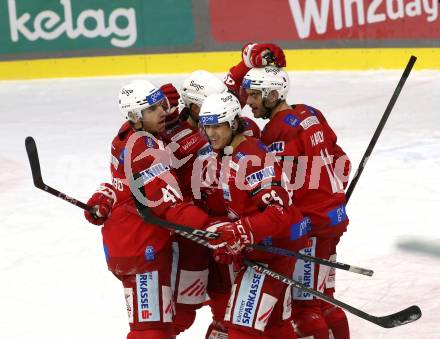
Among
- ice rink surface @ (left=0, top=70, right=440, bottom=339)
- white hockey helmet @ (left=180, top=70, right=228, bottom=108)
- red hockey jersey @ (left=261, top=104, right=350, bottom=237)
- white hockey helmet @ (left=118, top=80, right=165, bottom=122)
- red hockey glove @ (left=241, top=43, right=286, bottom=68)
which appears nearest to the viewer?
white hockey helmet @ (left=118, top=80, right=165, bottom=122)

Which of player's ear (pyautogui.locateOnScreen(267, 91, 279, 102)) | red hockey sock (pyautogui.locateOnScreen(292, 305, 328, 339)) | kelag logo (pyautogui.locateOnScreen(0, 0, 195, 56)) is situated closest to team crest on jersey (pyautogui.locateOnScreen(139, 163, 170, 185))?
player's ear (pyautogui.locateOnScreen(267, 91, 279, 102))

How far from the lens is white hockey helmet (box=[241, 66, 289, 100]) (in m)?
4.59

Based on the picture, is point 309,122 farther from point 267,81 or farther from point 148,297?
point 148,297

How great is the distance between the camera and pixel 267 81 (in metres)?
4.59

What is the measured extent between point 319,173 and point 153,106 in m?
0.87

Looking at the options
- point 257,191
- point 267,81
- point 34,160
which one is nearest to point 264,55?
point 267,81

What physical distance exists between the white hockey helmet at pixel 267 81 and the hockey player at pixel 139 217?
444 millimetres

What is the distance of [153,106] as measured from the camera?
4.37 metres

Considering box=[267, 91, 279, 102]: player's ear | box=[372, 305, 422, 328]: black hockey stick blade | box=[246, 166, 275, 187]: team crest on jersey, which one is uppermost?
box=[267, 91, 279, 102]: player's ear

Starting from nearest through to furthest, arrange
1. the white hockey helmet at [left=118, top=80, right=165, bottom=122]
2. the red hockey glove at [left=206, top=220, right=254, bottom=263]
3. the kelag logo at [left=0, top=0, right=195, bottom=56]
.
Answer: the red hockey glove at [left=206, top=220, right=254, bottom=263], the white hockey helmet at [left=118, top=80, right=165, bottom=122], the kelag logo at [left=0, top=0, right=195, bottom=56]

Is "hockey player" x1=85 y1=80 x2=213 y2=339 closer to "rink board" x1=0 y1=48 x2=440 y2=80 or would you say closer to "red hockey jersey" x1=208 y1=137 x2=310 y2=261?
"red hockey jersey" x1=208 y1=137 x2=310 y2=261

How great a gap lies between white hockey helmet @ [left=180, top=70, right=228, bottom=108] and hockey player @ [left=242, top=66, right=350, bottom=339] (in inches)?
5.5

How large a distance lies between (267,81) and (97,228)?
2.83 metres

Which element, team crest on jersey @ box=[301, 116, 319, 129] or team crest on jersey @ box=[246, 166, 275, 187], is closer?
team crest on jersey @ box=[246, 166, 275, 187]
